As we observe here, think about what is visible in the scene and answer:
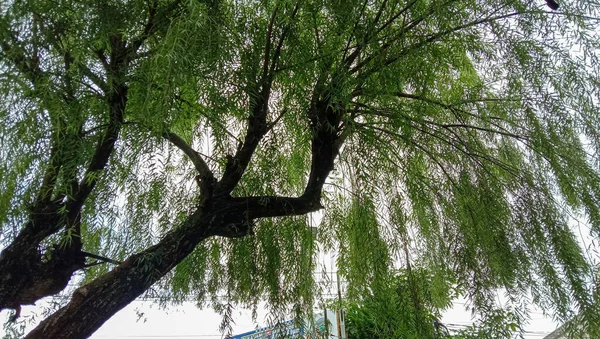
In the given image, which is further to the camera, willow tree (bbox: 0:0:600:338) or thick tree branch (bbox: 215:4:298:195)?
thick tree branch (bbox: 215:4:298:195)

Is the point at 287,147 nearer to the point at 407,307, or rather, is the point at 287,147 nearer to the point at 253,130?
the point at 253,130

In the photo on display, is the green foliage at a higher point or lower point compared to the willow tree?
lower

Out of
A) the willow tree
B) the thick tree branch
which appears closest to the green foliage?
the willow tree

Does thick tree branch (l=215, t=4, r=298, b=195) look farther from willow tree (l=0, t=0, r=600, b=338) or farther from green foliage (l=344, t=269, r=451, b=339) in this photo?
green foliage (l=344, t=269, r=451, b=339)

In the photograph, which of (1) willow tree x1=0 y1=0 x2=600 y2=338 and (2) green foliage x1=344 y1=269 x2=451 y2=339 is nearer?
(1) willow tree x1=0 y1=0 x2=600 y2=338

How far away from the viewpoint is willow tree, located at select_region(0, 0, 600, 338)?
1.24 m

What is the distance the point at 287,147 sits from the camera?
7.25 ft

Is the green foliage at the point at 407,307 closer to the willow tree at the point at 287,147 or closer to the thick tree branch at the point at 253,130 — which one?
the willow tree at the point at 287,147

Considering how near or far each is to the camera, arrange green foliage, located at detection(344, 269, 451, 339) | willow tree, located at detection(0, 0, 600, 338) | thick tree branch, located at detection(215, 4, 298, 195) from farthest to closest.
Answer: green foliage, located at detection(344, 269, 451, 339) < thick tree branch, located at detection(215, 4, 298, 195) < willow tree, located at detection(0, 0, 600, 338)

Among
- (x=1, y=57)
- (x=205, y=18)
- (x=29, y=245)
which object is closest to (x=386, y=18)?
(x=205, y=18)

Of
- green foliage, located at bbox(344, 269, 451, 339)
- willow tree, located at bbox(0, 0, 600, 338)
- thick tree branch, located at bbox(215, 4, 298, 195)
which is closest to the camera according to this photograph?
willow tree, located at bbox(0, 0, 600, 338)

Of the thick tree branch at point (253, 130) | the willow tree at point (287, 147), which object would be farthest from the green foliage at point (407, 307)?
the thick tree branch at point (253, 130)

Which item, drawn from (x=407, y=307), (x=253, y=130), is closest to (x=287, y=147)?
(x=253, y=130)

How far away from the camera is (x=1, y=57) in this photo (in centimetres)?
111
